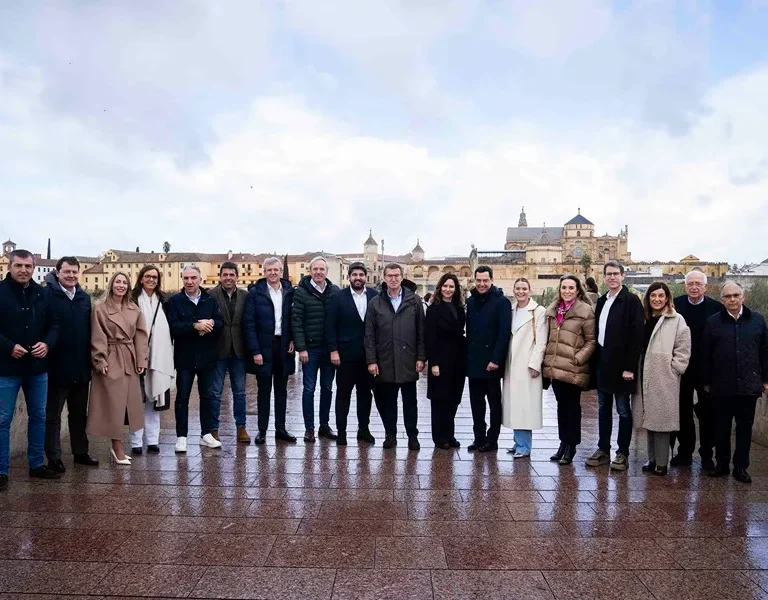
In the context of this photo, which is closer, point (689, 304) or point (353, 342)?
point (689, 304)

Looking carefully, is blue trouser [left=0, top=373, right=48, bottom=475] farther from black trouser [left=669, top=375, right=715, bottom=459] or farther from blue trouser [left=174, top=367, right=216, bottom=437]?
black trouser [left=669, top=375, right=715, bottom=459]

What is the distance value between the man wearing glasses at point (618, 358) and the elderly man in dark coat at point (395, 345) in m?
1.71

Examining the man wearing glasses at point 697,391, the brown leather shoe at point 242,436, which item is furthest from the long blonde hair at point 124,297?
the man wearing glasses at point 697,391

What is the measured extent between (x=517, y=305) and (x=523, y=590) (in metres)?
3.37

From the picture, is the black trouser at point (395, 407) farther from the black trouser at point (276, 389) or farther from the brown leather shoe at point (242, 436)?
the brown leather shoe at point (242, 436)

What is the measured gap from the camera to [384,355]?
21.1ft

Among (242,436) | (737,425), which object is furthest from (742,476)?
(242,436)

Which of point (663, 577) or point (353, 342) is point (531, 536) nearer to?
point (663, 577)

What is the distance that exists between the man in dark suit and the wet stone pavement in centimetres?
75

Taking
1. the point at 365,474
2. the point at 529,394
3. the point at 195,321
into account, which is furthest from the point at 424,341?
the point at 195,321

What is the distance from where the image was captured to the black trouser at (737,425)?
536cm

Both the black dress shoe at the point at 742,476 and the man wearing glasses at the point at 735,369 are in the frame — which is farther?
the man wearing glasses at the point at 735,369

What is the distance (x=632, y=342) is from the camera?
5633 millimetres

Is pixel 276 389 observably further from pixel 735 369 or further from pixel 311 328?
pixel 735 369
